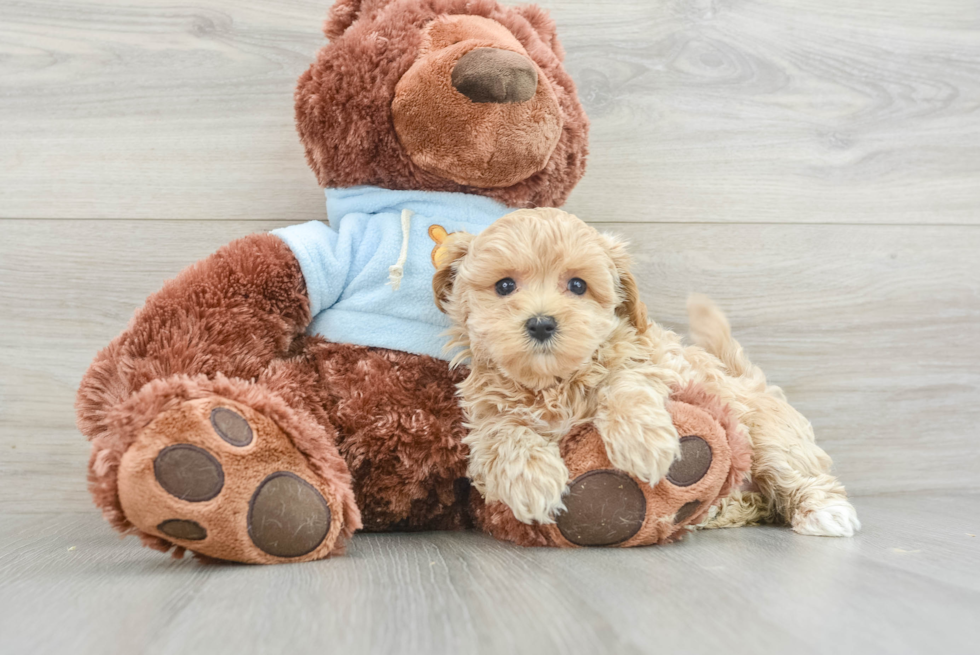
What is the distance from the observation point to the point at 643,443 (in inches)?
27.4

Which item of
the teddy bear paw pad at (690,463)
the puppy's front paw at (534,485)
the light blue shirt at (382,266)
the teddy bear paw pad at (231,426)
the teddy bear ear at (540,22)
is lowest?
the puppy's front paw at (534,485)

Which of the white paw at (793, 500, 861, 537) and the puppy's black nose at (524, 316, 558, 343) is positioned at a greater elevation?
the puppy's black nose at (524, 316, 558, 343)

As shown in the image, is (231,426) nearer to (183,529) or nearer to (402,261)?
(183,529)

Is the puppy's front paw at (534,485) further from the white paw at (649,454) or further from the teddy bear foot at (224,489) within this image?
the teddy bear foot at (224,489)

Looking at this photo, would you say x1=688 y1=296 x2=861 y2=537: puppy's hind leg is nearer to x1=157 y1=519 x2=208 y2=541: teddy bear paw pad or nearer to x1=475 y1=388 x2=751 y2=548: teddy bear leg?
x1=475 y1=388 x2=751 y2=548: teddy bear leg

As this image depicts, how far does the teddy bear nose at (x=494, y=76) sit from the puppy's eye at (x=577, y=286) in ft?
0.73

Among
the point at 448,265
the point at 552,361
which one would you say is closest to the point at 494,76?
the point at 448,265

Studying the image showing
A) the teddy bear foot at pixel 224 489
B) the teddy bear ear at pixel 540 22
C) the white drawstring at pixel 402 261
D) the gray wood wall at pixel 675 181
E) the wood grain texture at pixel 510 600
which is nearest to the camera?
the wood grain texture at pixel 510 600

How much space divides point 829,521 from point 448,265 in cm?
55

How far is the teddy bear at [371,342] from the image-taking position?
0.68 m

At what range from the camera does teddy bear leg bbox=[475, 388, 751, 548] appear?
0.73 meters

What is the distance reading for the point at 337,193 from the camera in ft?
3.01

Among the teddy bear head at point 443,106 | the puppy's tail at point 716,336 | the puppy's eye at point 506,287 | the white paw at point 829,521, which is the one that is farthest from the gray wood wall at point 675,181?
the puppy's eye at point 506,287

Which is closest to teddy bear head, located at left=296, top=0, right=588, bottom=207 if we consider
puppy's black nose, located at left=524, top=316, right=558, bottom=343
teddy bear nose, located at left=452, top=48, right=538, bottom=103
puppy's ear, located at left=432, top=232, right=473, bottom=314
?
teddy bear nose, located at left=452, top=48, right=538, bottom=103
